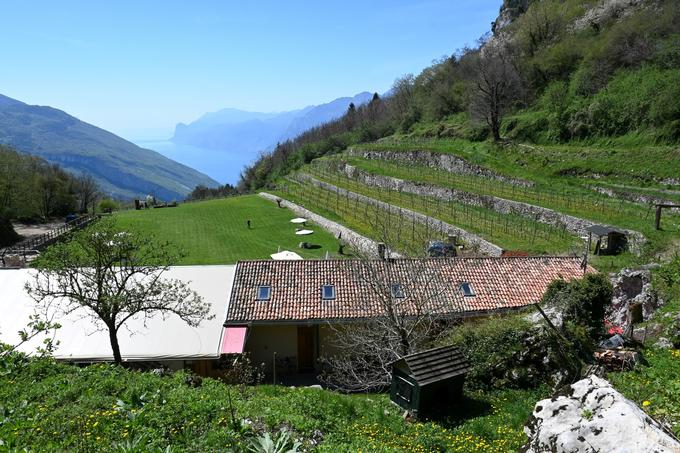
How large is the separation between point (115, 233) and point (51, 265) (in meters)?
2.55

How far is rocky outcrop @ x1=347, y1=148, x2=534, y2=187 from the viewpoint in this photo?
4808 centimetres

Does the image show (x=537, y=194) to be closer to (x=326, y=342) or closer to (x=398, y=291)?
(x=398, y=291)

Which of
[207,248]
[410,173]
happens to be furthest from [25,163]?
[410,173]

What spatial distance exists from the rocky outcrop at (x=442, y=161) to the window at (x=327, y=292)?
27.9 metres

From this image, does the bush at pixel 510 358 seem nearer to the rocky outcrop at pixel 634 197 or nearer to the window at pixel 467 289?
the window at pixel 467 289

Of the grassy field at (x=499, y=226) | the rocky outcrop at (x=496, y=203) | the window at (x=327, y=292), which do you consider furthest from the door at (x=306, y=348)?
the rocky outcrop at (x=496, y=203)

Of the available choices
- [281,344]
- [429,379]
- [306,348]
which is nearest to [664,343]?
[429,379]

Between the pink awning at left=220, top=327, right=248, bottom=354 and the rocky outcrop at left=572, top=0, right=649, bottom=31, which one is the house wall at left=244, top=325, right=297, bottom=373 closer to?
the pink awning at left=220, top=327, right=248, bottom=354

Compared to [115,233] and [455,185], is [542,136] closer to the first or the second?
[455,185]

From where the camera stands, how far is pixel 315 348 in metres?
21.6

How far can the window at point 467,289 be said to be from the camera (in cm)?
2177

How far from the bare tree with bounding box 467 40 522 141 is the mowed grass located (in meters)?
30.2

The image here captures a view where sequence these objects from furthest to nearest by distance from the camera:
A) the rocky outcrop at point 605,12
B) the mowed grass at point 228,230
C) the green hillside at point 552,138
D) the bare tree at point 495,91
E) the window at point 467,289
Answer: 1. the rocky outcrop at point 605,12
2. the bare tree at point 495,91
3. the mowed grass at point 228,230
4. the green hillside at point 552,138
5. the window at point 467,289

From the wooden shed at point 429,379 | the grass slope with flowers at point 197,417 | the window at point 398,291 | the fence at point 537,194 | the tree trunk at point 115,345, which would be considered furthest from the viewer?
the fence at point 537,194
